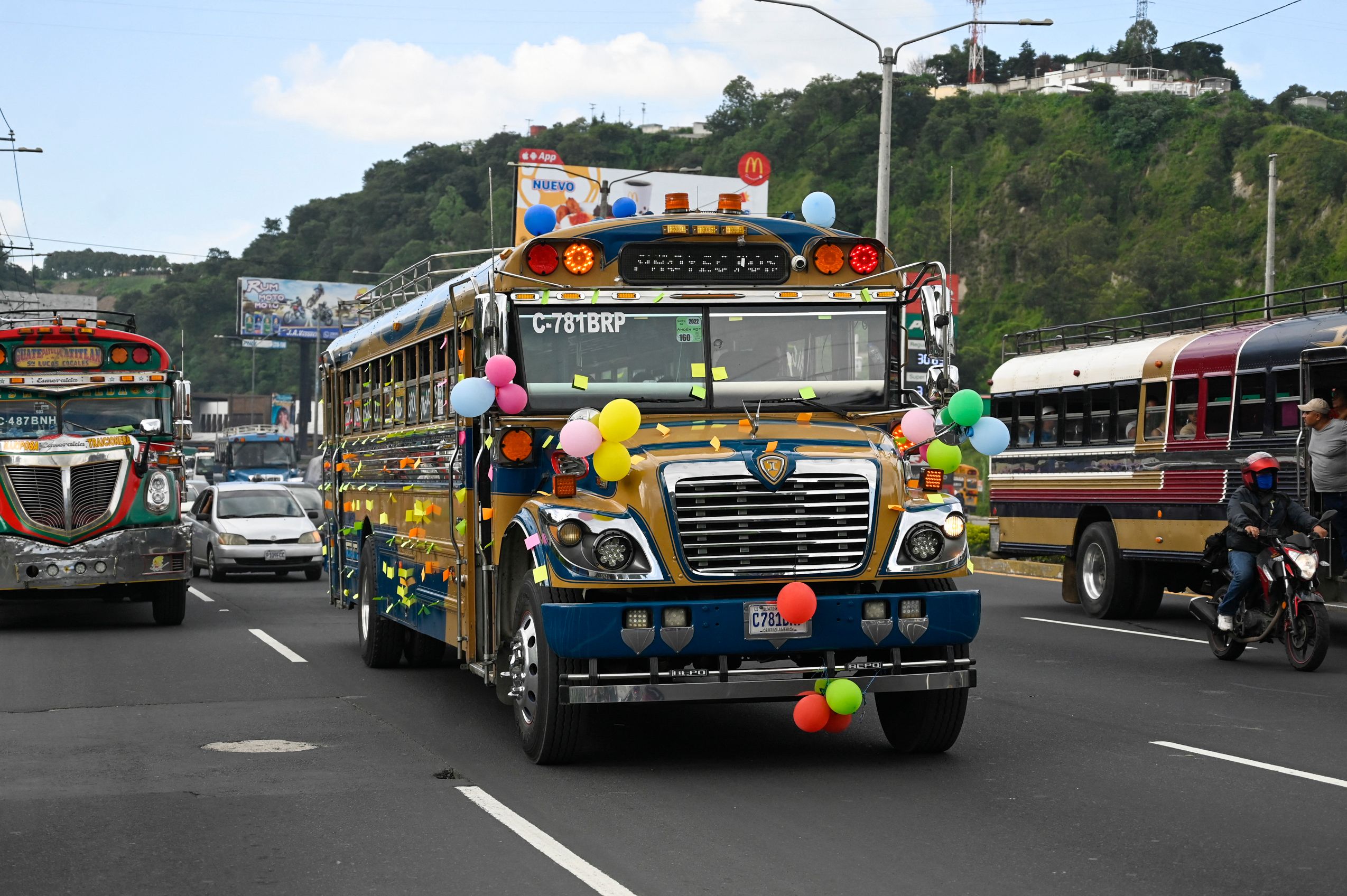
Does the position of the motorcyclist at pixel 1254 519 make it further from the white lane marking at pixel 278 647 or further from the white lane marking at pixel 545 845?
the white lane marking at pixel 278 647


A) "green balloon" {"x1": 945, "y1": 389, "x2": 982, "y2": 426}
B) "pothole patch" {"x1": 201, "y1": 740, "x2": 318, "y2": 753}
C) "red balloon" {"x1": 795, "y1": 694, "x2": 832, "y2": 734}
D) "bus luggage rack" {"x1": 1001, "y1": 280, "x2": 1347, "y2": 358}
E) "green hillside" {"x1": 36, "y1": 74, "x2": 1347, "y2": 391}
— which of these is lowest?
"pothole patch" {"x1": 201, "y1": 740, "x2": 318, "y2": 753}

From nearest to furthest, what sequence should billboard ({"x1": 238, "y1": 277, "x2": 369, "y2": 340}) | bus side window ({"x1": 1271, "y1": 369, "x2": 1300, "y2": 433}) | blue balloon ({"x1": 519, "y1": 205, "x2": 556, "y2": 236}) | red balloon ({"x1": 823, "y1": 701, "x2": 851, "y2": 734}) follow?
1. red balloon ({"x1": 823, "y1": 701, "x2": 851, "y2": 734})
2. blue balloon ({"x1": 519, "y1": 205, "x2": 556, "y2": 236})
3. bus side window ({"x1": 1271, "y1": 369, "x2": 1300, "y2": 433})
4. billboard ({"x1": 238, "y1": 277, "x2": 369, "y2": 340})

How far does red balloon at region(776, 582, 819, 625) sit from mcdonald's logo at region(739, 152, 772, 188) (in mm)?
48123

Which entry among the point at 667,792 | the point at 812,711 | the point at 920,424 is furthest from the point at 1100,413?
the point at 667,792

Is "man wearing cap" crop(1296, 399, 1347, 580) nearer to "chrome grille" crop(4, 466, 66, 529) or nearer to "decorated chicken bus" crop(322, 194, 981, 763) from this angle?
"decorated chicken bus" crop(322, 194, 981, 763)

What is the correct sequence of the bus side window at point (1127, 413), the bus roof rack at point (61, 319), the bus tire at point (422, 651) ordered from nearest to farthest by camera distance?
the bus tire at point (422, 651)
the bus side window at point (1127, 413)
the bus roof rack at point (61, 319)

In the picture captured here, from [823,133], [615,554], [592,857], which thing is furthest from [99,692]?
[823,133]

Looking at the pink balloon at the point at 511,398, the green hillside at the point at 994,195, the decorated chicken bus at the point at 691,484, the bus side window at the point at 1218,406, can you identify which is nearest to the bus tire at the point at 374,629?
the decorated chicken bus at the point at 691,484

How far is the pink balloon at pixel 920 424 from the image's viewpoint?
9.58 m

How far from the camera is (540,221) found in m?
10.4

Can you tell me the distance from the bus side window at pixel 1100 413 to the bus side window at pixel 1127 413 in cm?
20

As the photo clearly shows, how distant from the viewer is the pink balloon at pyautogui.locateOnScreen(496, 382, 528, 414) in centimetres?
946

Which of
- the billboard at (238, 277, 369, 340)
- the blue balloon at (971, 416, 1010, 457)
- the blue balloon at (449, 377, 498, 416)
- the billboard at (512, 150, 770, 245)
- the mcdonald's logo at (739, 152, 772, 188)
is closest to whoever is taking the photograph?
the blue balloon at (449, 377, 498, 416)

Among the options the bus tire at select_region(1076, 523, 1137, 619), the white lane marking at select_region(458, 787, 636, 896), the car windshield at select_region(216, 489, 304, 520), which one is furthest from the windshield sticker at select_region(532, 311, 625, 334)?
the car windshield at select_region(216, 489, 304, 520)
